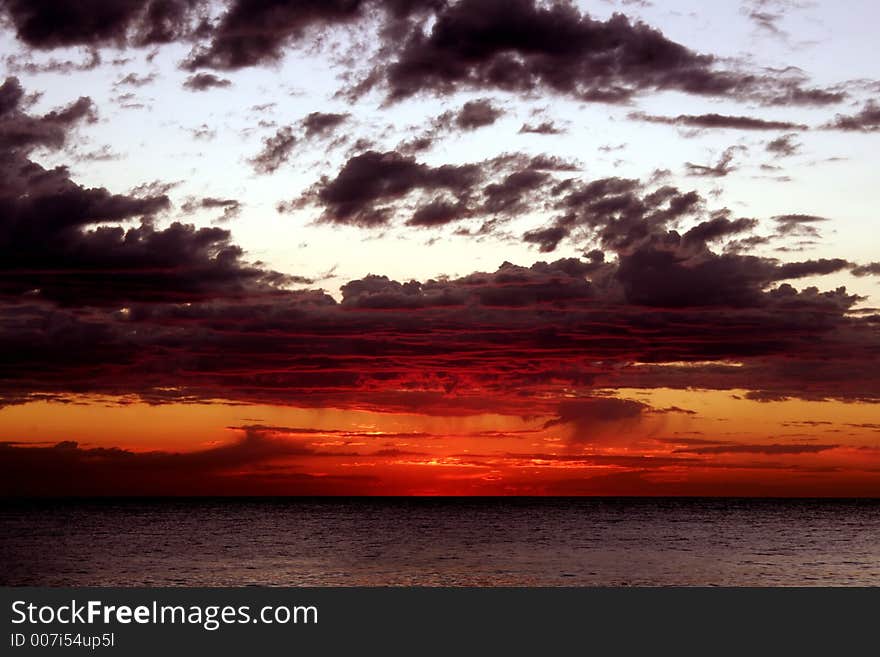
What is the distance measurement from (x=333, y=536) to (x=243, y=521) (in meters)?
45.2

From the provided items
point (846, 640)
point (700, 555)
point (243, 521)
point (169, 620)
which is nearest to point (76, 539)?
point (243, 521)

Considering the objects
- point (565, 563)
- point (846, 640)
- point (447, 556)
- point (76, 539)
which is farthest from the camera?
point (76, 539)

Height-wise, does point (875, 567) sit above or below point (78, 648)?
below

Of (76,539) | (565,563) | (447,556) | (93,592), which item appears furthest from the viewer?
(76,539)

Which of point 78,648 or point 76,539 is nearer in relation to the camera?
point 78,648

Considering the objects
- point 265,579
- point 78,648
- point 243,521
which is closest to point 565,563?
point 265,579

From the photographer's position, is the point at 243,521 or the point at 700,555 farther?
the point at 243,521

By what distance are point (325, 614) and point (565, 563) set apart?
47.8 metres

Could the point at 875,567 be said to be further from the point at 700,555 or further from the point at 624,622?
the point at 624,622

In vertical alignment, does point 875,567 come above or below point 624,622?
below

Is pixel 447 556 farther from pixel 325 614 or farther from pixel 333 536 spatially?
pixel 325 614

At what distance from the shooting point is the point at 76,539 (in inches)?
4333

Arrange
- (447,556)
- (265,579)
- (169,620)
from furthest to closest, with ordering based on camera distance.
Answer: (447,556) → (265,579) → (169,620)

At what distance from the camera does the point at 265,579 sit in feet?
219
